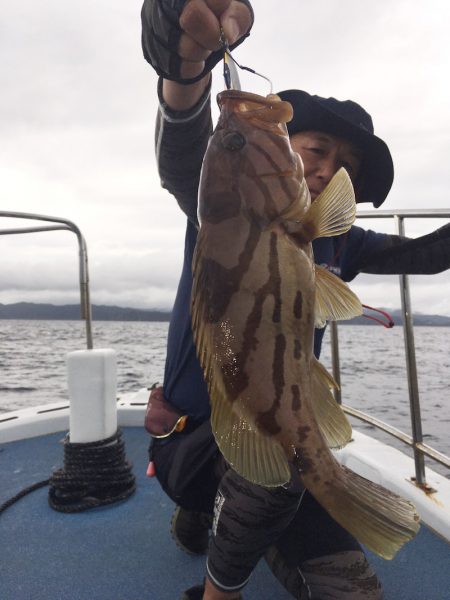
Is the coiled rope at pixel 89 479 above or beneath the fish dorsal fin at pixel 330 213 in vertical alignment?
beneath

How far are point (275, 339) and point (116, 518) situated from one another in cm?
243

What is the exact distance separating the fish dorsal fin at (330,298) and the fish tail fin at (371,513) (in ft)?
1.51

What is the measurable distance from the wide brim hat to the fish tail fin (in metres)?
1.69

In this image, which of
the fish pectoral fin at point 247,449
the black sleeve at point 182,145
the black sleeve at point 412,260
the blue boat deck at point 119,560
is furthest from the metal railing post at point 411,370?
the fish pectoral fin at point 247,449

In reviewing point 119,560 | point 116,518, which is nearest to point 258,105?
point 119,560

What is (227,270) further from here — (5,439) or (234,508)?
(5,439)

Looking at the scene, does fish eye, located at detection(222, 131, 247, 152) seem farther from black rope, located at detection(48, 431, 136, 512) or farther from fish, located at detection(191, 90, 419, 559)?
black rope, located at detection(48, 431, 136, 512)

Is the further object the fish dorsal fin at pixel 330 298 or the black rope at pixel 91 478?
the black rope at pixel 91 478

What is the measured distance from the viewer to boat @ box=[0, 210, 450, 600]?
2381 mm

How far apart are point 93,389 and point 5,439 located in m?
1.72

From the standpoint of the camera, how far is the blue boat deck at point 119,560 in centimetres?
233

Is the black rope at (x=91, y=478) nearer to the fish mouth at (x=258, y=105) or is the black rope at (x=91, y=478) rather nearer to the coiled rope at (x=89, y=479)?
the coiled rope at (x=89, y=479)

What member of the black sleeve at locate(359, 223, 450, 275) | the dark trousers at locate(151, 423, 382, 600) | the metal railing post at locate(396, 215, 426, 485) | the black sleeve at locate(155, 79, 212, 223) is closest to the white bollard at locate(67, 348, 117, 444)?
the dark trousers at locate(151, 423, 382, 600)

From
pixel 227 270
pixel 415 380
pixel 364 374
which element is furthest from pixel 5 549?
pixel 364 374
